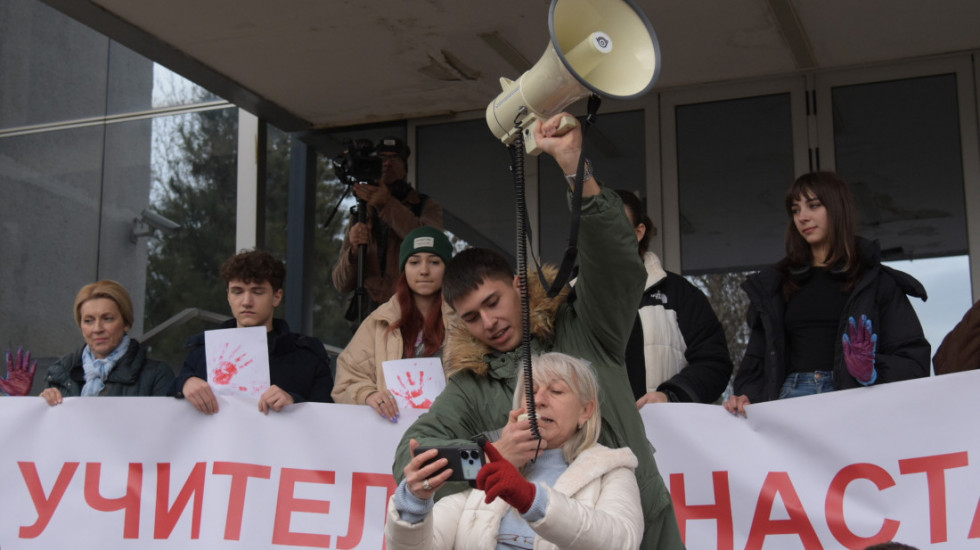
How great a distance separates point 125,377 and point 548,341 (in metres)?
2.49

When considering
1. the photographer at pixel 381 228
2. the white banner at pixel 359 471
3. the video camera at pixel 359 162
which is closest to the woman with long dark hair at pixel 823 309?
the white banner at pixel 359 471

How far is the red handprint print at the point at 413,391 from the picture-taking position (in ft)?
14.5

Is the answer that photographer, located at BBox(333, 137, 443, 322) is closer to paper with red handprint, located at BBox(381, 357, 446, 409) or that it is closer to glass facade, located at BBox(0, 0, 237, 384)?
paper with red handprint, located at BBox(381, 357, 446, 409)

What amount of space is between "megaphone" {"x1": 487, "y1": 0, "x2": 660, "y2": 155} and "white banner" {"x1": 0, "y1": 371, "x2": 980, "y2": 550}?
1.93 meters

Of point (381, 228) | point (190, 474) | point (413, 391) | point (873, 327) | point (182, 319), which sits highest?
point (381, 228)

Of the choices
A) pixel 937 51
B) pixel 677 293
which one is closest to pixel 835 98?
pixel 937 51

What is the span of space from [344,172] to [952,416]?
130 inches

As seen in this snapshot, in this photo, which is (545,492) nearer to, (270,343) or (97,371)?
(270,343)

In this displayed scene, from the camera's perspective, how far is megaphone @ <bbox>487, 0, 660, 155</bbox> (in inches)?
98.2

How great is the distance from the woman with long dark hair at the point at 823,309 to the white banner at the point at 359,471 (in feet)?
0.35

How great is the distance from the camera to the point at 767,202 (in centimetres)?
691

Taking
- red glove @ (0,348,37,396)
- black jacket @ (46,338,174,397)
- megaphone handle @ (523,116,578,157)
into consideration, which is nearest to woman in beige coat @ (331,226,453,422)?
black jacket @ (46,338,174,397)

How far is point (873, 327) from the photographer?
4.05 m

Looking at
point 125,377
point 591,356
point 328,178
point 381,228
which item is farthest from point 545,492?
point 328,178
